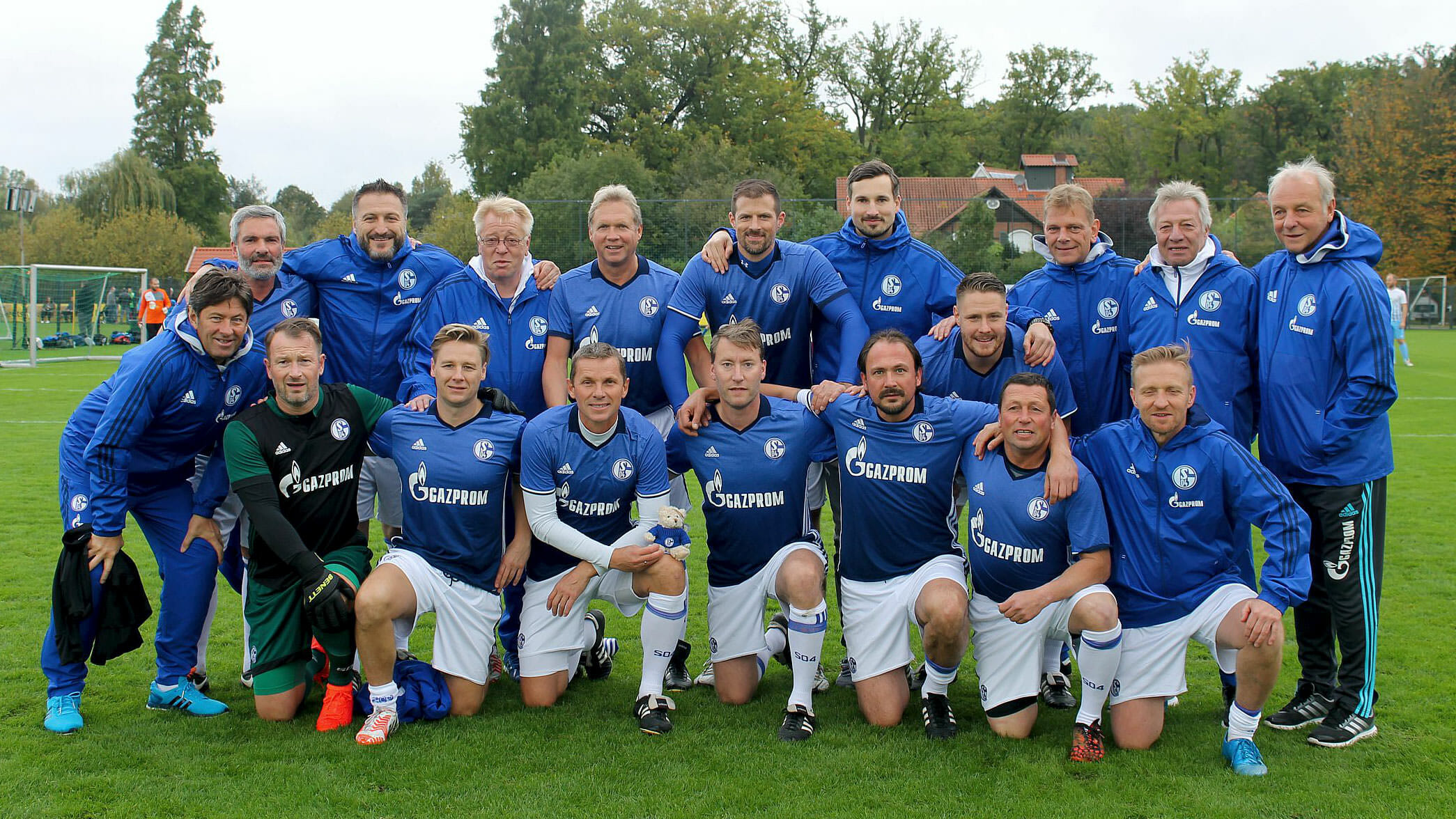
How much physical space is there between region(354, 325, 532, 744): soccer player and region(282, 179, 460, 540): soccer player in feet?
2.89

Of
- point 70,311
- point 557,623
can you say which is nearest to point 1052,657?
point 557,623

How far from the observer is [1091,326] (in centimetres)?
479

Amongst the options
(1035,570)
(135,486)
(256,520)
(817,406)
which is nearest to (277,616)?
(256,520)

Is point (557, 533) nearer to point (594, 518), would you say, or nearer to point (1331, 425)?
point (594, 518)

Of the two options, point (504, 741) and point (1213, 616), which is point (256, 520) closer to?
point (504, 741)

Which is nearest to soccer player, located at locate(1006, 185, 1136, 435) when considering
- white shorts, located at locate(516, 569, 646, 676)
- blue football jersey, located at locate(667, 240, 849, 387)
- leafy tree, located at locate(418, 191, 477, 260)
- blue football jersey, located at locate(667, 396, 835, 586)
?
blue football jersey, located at locate(667, 240, 849, 387)

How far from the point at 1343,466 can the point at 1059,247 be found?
5.02 ft

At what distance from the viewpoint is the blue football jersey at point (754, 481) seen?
4508mm

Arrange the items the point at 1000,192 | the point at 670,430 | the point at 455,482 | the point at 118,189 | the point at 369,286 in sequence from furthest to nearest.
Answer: the point at 118,189
the point at 1000,192
the point at 369,286
the point at 670,430
the point at 455,482

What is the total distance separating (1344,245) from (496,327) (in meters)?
3.85

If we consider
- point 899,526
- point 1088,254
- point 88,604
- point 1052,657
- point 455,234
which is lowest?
point 1052,657

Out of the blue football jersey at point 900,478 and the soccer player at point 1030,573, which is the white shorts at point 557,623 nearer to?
the blue football jersey at point 900,478

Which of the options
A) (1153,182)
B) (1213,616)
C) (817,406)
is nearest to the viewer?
(1213,616)

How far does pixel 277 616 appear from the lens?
4.37 meters
